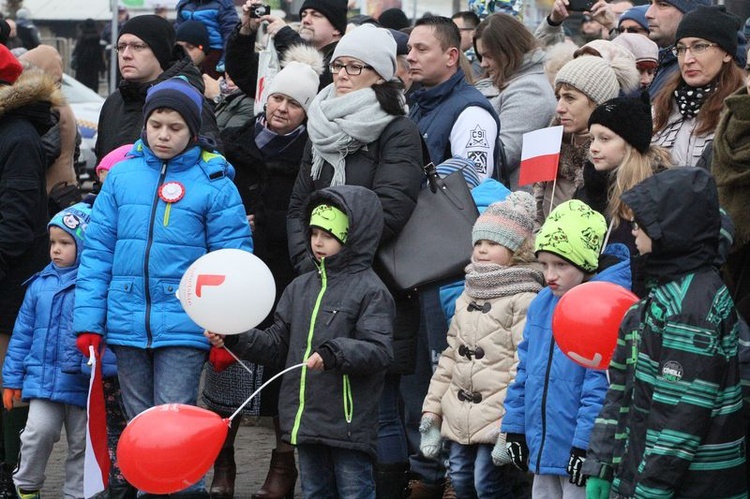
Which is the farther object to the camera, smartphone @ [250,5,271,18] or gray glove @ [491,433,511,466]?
smartphone @ [250,5,271,18]

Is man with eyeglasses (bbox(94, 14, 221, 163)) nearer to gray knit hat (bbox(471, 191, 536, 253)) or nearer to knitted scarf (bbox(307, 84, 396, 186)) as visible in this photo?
knitted scarf (bbox(307, 84, 396, 186))

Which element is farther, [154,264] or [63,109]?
[63,109]

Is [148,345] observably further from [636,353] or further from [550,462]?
[636,353]

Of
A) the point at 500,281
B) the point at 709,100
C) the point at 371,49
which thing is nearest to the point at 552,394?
the point at 500,281

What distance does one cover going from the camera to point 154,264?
6.62m

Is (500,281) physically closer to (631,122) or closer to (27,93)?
(631,122)

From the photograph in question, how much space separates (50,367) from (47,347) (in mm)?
105

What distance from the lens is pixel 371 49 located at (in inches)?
276

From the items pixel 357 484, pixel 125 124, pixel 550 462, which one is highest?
pixel 125 124

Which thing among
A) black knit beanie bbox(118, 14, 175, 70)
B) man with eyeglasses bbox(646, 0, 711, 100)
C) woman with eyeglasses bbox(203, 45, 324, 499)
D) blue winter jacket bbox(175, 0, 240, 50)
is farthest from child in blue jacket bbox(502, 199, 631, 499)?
blue winter jacket bbox(175, 0, 240, 50)

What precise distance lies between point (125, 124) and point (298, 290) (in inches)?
79.1

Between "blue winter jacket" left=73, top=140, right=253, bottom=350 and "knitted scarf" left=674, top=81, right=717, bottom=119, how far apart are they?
2184mm

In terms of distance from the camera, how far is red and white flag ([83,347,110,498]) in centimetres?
688

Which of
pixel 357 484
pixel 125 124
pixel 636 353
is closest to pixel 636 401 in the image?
pixel 636 353
